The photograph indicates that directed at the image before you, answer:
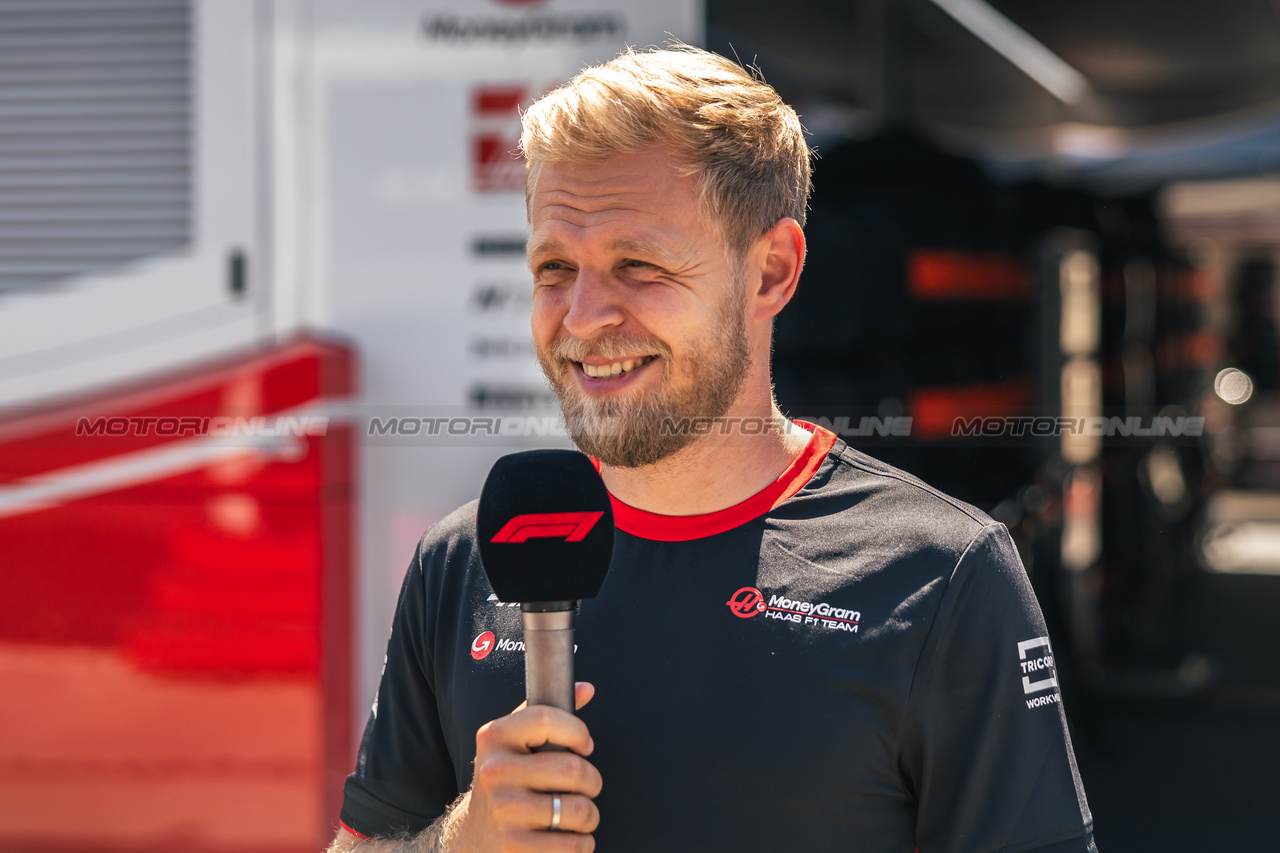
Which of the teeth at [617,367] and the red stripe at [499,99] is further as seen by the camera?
the red stripe at [499,99]

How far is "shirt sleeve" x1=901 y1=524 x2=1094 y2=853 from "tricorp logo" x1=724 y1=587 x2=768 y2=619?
15 cm

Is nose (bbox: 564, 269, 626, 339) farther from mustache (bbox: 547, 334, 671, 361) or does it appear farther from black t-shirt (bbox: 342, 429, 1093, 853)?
black t-shirt (bbox: 342, 429, 1093, 853)

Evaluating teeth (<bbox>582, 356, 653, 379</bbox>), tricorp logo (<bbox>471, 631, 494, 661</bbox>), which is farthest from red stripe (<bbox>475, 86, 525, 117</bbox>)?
tricorp logo (<bbox>471, 631, 494, 661</bbox>)

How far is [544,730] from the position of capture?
89 centimetres

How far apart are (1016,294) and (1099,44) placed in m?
2.55

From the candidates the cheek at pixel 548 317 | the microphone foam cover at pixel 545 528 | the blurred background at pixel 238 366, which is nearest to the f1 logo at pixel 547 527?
the microphone foam cover at pixel 545 528

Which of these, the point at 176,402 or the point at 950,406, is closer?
the point at 176,402

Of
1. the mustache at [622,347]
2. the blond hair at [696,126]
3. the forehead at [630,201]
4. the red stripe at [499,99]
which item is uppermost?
the red stripe at [499,99]

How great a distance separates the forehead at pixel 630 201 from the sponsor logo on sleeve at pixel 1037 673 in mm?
486

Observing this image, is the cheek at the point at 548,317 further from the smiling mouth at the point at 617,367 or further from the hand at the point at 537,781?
the hand at the point at 537,781

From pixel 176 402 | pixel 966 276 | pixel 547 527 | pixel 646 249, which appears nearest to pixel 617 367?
pixel 646 249

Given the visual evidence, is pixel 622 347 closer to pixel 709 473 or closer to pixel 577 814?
pixel 709 473

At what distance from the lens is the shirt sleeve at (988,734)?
39.9 inches

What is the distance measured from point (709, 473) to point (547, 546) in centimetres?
25
